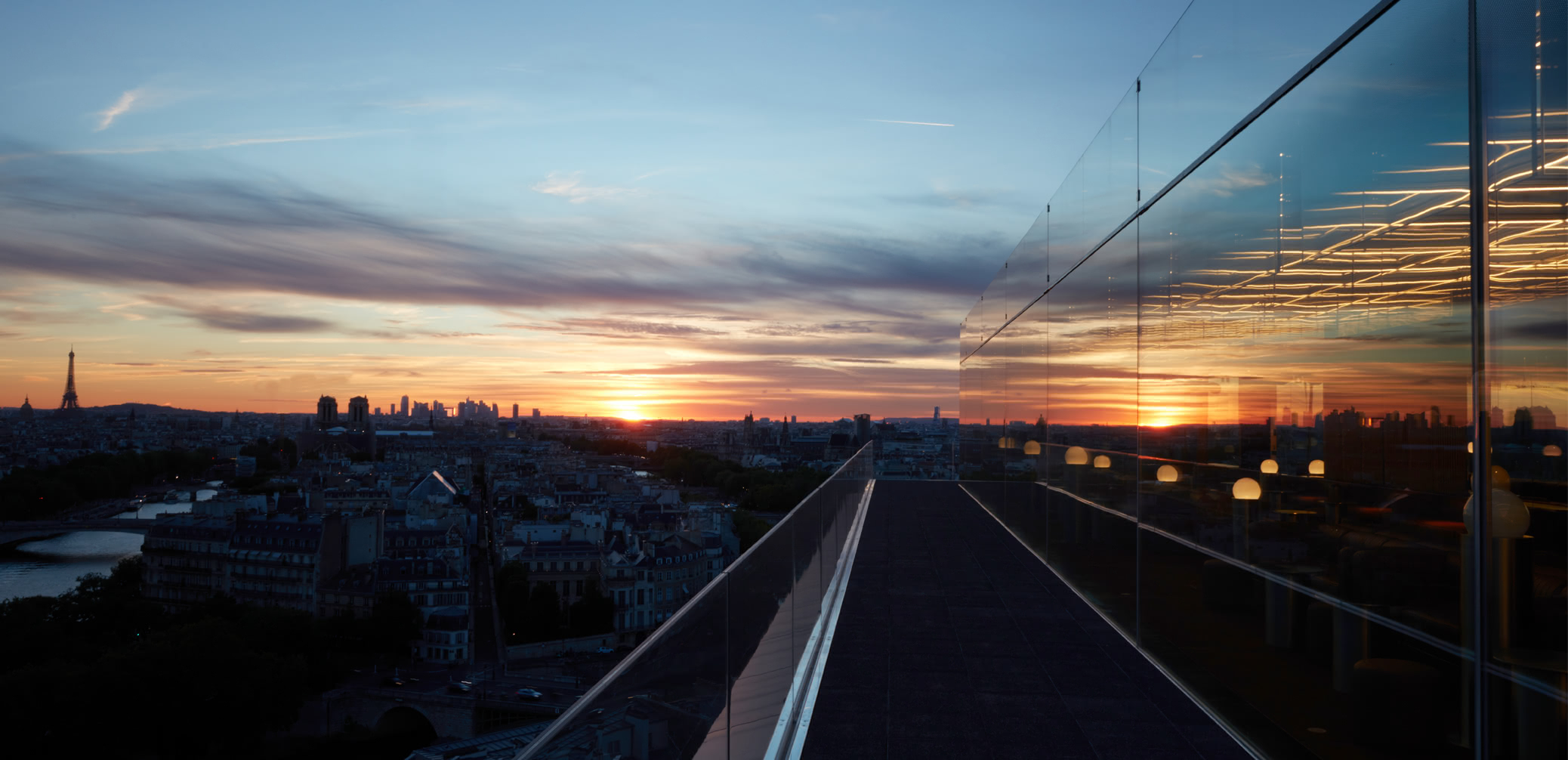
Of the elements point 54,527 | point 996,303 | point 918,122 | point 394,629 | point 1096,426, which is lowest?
point 394,629

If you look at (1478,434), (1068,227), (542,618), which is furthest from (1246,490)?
(542,618)

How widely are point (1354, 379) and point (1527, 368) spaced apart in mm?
918

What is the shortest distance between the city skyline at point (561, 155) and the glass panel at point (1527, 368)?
441 centimetres

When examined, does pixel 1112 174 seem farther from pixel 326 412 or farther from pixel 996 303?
pixel 326 412

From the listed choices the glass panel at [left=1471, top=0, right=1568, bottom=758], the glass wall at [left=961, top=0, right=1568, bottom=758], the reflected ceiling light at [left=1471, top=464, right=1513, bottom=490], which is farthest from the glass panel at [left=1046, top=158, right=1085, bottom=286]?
the reflected ceiling light at [left=1471, top=464, right=1513, bottom=490]

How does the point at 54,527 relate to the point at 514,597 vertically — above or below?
above

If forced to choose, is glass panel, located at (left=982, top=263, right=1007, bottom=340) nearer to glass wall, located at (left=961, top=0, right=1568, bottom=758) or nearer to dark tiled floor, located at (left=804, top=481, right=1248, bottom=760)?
dark tiled floor, located at (left=804, top=481, right=1248, bottom=760)

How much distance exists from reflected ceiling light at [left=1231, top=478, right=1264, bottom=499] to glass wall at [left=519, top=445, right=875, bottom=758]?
2.12 metres

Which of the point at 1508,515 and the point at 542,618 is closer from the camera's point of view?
the point at 1508,515

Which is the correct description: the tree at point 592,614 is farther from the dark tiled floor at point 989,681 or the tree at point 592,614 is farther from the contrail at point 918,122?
the dark tiled floor at point 989,681

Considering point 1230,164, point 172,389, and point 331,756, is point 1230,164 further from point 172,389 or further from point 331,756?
point 172,389

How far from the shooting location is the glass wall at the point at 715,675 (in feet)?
5.59

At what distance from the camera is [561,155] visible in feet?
140

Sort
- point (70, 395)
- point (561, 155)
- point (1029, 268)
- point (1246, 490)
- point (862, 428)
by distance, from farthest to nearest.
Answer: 1. point (70, 395)
2. point (561, 155)
3. point (862, 428)
4. point (1029, 268)
5. point (1246, 490)
